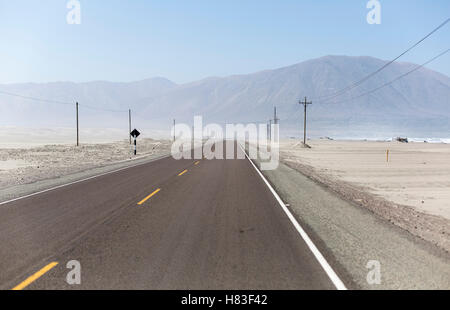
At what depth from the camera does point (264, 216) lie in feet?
28.9

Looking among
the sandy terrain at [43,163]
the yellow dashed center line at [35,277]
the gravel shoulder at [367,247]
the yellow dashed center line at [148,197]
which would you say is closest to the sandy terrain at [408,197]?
the gravel shoulder at [367,247]

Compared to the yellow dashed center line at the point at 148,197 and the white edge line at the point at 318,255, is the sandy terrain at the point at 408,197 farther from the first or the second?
the yellow dashed center line at the point at 148,197

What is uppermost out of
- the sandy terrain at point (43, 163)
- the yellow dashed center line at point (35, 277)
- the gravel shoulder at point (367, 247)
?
the yellow dashed center line at point (35, 277)

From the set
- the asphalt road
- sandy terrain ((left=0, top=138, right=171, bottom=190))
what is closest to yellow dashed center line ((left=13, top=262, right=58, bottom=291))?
the asphalt road

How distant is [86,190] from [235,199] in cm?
511

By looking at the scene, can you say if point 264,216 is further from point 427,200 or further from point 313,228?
point 427,200

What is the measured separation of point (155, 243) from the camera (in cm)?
656

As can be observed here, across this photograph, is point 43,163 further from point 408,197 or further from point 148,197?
point 408,197

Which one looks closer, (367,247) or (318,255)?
(318,255)

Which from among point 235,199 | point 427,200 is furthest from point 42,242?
point 427,200

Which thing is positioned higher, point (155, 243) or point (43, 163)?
point (155, 243)

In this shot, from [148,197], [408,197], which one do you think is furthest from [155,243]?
[408,197]

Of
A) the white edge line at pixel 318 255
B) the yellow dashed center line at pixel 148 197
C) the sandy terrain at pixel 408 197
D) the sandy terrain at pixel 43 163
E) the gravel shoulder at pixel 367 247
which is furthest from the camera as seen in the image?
the sandy terrain at pixel 43 163

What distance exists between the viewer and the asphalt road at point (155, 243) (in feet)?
16.4
